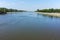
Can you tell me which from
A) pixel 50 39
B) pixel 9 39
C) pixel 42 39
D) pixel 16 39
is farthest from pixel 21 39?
pixel 50 39

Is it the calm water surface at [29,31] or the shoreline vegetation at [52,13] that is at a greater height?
the calm water surface at [29,31]

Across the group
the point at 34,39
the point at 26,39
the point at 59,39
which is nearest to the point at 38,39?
the point at 34,39

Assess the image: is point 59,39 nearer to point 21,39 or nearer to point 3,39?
point 21,39

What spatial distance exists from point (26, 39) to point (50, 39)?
6.24 feet

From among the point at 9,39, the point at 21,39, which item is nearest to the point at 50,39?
the point at 21,39

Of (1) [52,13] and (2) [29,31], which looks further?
(1) [52,13]

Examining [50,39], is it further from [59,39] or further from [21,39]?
[21,39]

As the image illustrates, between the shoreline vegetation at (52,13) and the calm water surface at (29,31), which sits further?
the shoreline vegetation at (52,13)

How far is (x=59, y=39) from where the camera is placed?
27.1 feet

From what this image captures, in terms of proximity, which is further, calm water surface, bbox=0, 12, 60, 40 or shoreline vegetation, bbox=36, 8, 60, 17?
shoreline vegetation, bbox=36, 8, 60, 17

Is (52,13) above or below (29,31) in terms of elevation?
below

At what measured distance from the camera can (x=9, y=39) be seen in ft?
26.5

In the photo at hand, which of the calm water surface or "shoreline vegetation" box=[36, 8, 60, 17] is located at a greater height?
the calm water surface

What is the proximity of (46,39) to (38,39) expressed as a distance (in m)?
0.64
